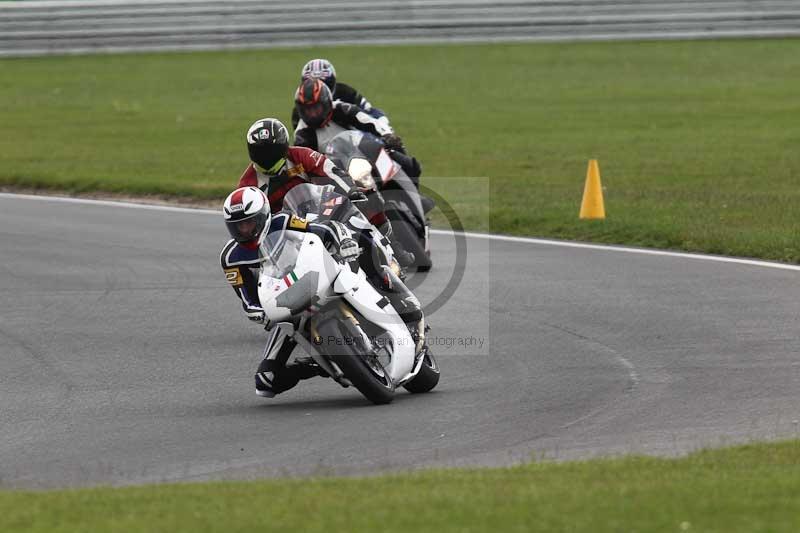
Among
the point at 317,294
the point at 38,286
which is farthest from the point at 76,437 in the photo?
the point at 38,286

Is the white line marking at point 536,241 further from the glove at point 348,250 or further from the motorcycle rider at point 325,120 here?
the glove at point 348,250

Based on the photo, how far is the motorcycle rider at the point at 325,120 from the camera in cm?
1309

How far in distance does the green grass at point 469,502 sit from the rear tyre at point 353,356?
192cm

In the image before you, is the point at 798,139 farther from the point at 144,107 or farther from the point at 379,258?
the point at 379,258

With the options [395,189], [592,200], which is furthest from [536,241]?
[395,189]

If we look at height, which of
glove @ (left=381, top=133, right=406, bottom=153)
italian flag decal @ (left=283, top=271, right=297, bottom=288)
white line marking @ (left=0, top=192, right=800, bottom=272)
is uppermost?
glove @ (left=381, top=133, right=406, bottom=153)

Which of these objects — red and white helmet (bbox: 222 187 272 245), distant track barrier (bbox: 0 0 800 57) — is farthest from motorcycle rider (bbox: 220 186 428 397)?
distant track barrier (bbox: 0 0 800 57)

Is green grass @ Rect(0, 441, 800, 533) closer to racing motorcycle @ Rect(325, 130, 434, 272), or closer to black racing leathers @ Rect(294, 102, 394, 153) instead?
racing motorcycle @ Rect(325, 130, 434, 272)

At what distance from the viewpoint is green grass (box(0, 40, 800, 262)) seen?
1823 cm

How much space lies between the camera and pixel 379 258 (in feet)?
34.1

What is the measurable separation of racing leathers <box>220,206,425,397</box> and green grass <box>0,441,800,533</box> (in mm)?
2480

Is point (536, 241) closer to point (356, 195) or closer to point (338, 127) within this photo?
point (338, 127)

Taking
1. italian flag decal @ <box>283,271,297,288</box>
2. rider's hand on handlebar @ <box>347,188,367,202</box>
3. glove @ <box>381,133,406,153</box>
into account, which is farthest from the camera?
glove @ <box>381,133,406,153</box>

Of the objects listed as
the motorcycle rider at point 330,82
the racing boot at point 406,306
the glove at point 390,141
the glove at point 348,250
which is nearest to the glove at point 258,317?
the glove at point 348,250
